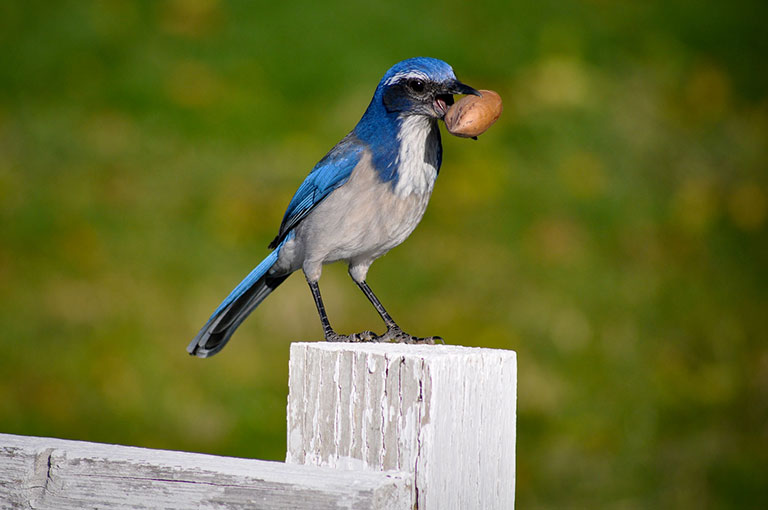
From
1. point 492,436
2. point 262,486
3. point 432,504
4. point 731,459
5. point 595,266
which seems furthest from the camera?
point 595,266

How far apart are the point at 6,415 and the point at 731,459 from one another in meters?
4.80

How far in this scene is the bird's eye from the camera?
3.01m

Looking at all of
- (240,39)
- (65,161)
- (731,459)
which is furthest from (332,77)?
(731,459)

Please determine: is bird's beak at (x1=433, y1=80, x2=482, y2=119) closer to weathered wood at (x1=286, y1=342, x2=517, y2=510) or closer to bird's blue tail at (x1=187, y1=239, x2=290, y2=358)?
bird's blue tail at (x1=187, y1=239, x2=290, y2=358)

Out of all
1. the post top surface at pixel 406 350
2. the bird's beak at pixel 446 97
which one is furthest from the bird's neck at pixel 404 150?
the post top surface at pixel 406 350

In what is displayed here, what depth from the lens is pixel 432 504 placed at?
1.72 metres

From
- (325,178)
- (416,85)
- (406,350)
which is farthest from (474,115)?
(406,350)

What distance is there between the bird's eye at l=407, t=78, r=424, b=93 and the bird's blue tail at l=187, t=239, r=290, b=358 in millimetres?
796

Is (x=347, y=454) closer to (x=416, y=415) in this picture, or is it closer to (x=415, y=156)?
(x=416, y=415)

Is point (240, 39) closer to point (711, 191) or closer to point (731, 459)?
point (711, 191)

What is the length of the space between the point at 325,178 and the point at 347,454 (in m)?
1.54

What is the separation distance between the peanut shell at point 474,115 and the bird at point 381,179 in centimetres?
23

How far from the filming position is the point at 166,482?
1.69 m

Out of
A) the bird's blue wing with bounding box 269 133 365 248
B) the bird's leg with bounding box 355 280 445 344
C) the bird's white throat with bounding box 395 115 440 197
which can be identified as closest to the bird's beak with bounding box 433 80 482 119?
the bird's white throat with bounding box 395 115 440 197
